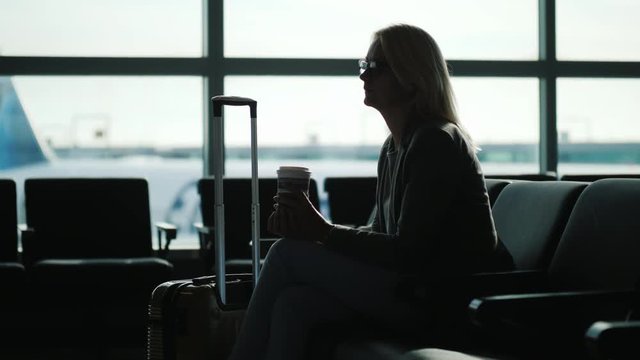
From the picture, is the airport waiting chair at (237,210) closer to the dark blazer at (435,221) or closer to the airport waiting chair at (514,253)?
the airport waiting chair at (514,253)

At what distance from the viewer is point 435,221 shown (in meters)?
1.94

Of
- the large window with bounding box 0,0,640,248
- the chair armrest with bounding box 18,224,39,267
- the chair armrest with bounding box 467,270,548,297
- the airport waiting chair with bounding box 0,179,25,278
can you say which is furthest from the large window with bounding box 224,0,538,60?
the chair armrest with bounding box 467,270,548,297

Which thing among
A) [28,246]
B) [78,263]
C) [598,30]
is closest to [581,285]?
[78,263]

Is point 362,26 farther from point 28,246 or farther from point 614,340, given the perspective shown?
point 614,340

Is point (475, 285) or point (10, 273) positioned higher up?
point (475, 285)

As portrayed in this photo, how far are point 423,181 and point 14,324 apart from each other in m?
3.39

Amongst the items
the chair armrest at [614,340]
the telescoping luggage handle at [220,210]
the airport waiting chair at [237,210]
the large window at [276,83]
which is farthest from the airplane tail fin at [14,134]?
the chair armrest at [614,340]

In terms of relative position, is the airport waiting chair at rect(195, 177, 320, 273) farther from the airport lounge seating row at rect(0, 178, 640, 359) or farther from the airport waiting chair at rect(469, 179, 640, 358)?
the airport waiting chair at rect(469, 179, 640, 358)

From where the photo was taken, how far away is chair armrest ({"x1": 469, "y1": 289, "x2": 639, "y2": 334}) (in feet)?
5.29

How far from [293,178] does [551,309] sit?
68cm

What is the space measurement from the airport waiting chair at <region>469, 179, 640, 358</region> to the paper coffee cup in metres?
0.58

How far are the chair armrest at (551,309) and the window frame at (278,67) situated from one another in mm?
3184

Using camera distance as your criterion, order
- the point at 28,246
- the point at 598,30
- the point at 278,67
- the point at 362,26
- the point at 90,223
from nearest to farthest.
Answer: the point at 28,246
the point at 90,223
the point at 278,67
the point at 362,26
the point at 598,30

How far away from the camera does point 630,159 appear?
5457mm
